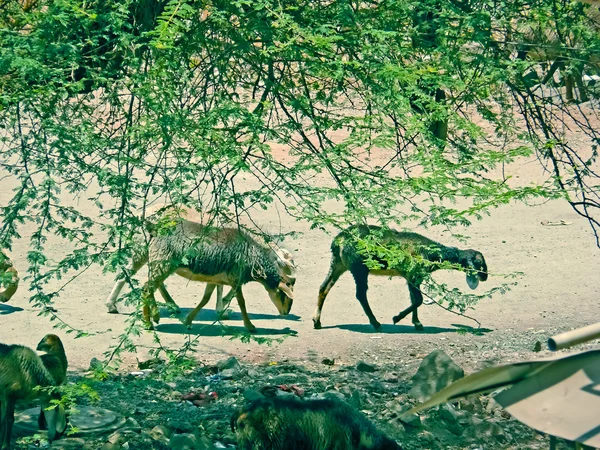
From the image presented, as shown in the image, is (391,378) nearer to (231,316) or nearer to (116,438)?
(116,438)

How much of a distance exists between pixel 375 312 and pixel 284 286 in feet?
5.03

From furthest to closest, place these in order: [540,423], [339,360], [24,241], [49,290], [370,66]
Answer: [24,241], [49,290], [339,360], [370,66], [540,423]

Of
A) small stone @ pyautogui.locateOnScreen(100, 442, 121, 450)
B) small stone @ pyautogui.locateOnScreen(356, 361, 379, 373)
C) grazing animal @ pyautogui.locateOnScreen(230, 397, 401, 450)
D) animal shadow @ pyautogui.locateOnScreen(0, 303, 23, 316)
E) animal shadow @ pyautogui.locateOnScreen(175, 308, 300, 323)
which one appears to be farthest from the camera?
animal shadow @ pyautogui.locateOnScreen(175, 308, 300, 323)

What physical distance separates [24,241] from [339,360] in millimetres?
6673

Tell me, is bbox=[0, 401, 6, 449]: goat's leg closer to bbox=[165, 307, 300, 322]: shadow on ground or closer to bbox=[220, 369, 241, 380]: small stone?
bbox=[220, 369, 241, 380]: small stone

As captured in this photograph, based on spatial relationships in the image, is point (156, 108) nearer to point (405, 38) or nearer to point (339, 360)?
point (405, 38)

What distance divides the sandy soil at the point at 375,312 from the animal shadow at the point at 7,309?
0.01 meters

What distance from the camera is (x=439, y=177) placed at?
254 inches

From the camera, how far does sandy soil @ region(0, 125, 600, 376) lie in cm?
1121

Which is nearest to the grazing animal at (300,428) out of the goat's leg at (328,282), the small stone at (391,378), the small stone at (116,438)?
the small stone at (116,438)

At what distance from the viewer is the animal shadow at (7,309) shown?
1225cm

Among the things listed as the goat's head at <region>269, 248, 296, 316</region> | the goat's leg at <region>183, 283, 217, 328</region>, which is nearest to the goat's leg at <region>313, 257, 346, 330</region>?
the goat's head at <region>269, 248, 296, 316</region>

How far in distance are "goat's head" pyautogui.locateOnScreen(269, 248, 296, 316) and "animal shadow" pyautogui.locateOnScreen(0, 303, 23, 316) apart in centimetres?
317

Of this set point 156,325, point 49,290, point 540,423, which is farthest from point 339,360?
point 540,423
